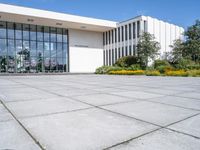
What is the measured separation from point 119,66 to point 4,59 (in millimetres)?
19349

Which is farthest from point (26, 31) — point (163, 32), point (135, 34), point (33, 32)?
point (163, 32)

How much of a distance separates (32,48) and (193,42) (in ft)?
88.8

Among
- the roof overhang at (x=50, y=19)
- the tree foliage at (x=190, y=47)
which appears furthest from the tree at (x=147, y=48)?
the roof overhang at (x=50, y=19)

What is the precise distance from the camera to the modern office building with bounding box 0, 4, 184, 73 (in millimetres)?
30859

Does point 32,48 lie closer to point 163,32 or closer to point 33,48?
point 33,48

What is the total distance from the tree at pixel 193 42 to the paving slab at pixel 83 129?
29982 millimetres

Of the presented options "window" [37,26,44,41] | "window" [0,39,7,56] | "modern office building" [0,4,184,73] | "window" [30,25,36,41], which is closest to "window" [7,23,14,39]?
"modern office building" [0,4,184,73]

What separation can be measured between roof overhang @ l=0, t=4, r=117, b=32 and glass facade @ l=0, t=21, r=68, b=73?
148 centimetres

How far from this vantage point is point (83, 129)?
256 cm

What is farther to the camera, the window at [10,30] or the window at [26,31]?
the window at [26,31]

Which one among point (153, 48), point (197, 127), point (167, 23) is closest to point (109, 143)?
point (197, 127)

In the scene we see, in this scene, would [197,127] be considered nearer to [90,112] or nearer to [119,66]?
[90,112]

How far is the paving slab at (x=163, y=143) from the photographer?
6.51 feet

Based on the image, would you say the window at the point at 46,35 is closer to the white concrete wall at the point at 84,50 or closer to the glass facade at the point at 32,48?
the glass facade at the point at 32,48
